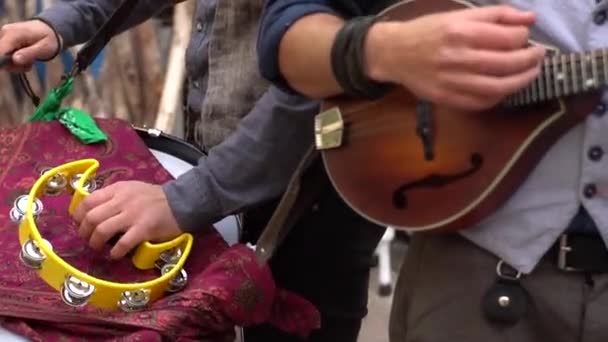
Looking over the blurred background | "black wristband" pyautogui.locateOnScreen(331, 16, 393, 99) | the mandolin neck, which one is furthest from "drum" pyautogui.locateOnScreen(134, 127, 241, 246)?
the blurred background

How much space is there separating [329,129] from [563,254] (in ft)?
0.81

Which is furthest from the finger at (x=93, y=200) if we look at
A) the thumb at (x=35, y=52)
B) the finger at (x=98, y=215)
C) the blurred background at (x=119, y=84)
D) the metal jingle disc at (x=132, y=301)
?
the blurred background at (x=119, y=84)

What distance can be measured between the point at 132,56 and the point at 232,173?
1783mm

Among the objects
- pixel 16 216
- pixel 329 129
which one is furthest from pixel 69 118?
pixel 329 129

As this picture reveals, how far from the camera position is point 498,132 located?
942 mm

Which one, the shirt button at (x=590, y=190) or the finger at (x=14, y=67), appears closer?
the shirt button at (x=590, y=190)

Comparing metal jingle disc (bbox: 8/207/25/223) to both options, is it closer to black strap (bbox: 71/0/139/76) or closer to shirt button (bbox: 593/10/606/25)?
black strap (bbox: 71/0/139/76)

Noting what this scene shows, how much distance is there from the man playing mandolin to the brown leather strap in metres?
0.12

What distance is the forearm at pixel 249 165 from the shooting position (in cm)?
118

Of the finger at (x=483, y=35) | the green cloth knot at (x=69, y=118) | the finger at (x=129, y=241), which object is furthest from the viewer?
the green cloth knot at (x=69, y=118)

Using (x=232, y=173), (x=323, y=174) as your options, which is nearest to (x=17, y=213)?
(x=232, y=173)

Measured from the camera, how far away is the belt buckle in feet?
3.10

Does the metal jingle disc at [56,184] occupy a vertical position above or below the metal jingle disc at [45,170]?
above

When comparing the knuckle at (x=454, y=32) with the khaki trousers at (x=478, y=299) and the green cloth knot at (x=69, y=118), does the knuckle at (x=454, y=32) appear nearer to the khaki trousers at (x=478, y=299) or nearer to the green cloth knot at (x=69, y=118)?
the khaki trousers at (x=478, y=299)
